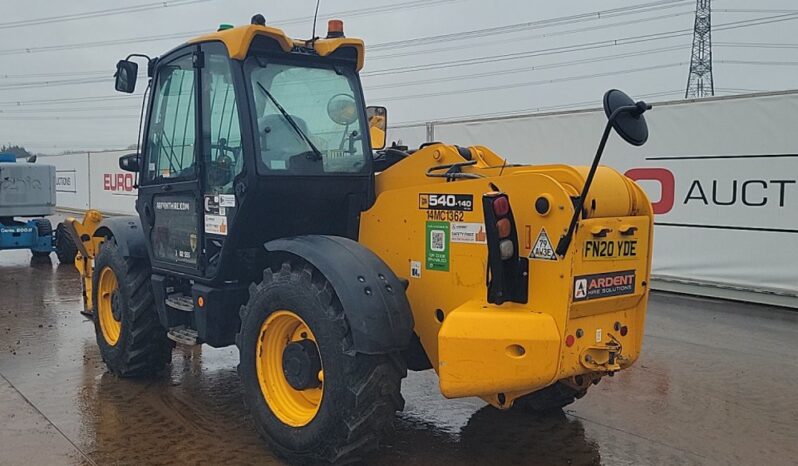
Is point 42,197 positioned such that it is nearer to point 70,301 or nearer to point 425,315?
point 70,301

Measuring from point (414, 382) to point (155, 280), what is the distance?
2.19 meters

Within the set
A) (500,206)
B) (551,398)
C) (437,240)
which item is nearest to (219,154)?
(437,240)

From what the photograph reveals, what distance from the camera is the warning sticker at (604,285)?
3789 millimetres

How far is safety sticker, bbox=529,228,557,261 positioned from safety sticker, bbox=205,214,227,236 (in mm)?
2089

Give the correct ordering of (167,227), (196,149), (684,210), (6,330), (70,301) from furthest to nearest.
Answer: (684,210) → (70,301) → (6,330) → (167,227) → (196,149)

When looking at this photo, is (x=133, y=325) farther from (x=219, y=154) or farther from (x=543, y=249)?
(x=543, y=249)

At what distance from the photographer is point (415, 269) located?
445 cm

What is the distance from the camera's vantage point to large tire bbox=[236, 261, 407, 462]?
389cm

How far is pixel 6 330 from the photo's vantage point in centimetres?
780

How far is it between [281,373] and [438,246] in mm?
1217

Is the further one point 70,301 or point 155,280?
point 70,301

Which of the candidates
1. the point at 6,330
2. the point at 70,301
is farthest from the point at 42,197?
the point at 6,330

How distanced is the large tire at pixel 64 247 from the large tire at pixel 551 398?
10.2m

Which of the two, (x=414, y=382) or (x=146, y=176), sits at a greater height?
(x=146, y=176)
